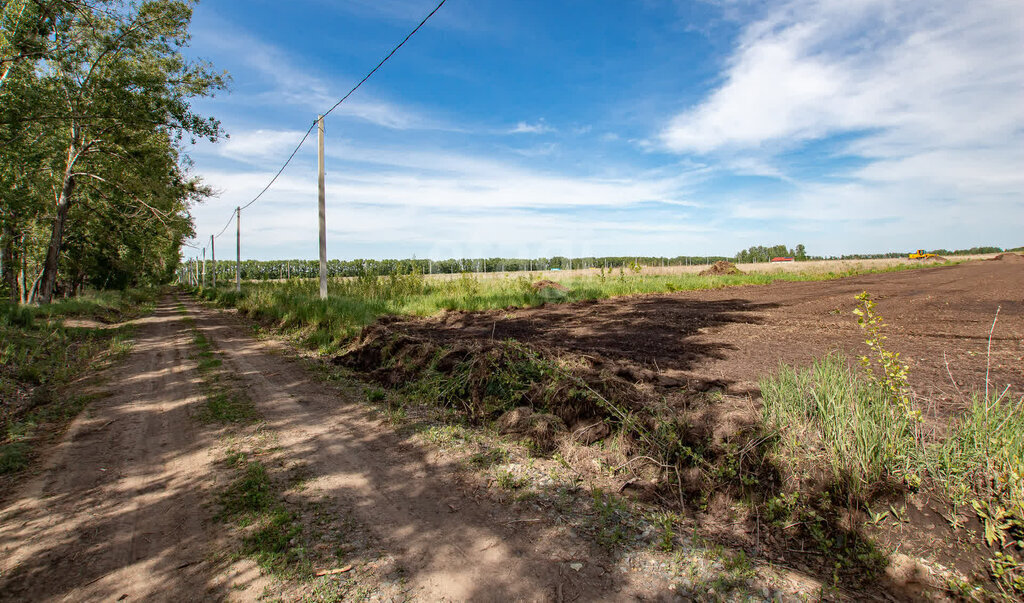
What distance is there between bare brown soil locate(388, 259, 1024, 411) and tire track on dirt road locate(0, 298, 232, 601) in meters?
3.90

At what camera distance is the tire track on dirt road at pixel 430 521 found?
2.16 m

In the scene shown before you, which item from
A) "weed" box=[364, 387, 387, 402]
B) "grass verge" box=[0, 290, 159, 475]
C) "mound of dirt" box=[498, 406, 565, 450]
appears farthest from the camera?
"weed" box=[364, 387, 387, 402]

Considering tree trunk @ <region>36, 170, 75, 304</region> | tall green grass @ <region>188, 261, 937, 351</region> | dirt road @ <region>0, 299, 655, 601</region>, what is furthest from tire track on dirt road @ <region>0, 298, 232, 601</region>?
tree trunk @ <region>36, 170, 75, 304</region>

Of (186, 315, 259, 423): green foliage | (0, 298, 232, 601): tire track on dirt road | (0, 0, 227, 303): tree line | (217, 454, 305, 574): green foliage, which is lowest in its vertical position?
(0, 298, 232, 601): tire track on dirt road

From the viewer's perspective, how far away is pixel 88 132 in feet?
48.6

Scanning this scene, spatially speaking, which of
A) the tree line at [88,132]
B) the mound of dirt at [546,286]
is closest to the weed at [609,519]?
the tree line at [88,132]

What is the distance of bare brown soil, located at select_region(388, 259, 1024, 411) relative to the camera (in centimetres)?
504

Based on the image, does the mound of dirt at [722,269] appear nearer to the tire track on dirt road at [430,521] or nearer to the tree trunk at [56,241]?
the tire track on dirt road at [430,521]

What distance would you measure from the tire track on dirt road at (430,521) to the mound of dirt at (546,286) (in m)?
13.3

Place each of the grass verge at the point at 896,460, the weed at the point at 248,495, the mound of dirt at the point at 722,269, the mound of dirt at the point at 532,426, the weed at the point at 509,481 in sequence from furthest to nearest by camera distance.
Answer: the mound of dirt at the point at 722,269
the mound of dirt at the point at 532,426
the weed at the point at 509,481
the weed at the point at 248,495
the grass verge at the point at 896,460

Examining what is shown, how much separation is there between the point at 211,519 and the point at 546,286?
15852mm

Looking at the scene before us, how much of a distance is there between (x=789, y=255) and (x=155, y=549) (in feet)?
322

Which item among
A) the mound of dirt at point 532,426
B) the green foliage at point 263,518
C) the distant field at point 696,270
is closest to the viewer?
the green foliage at point 263,518

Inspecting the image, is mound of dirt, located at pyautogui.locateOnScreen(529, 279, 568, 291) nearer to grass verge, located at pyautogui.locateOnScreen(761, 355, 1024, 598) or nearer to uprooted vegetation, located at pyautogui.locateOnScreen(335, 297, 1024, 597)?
uprooted vegetation, located at pyautogui.locateOnScreen(335, 297, 1024, 597)
